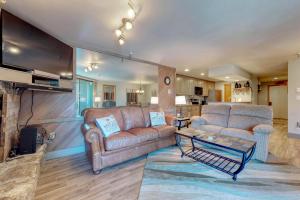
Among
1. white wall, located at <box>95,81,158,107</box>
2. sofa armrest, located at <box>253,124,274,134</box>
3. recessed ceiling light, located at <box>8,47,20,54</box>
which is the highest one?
recessed ceiling light, located at <box>8,47,20,54</box>

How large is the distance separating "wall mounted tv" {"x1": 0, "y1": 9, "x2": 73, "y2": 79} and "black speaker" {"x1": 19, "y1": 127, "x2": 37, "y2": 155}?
35.2 inches

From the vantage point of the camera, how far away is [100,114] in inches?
114

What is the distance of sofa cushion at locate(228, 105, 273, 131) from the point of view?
304cm

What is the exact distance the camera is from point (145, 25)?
7.42 ft

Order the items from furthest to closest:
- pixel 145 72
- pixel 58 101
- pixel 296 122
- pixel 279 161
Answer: pixel 145 72 → pixel 296 122 → pixel 58 101 → pixel 279 161

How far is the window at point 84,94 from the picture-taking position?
3.24m

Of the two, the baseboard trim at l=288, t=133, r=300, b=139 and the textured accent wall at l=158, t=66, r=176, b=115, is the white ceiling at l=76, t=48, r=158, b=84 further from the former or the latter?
the baseboard trim at l=288, t=133, r=300, b=139

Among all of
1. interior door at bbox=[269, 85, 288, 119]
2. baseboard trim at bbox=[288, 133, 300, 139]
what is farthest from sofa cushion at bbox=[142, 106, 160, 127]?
interior door at bbox=[269, 85, 288, 119]

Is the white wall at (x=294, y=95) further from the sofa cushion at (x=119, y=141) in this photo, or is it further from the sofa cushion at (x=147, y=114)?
the sofa cushion at (x=119, y=141)

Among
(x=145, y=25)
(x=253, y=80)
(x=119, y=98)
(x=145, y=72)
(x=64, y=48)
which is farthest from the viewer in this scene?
(x=253, y=80)

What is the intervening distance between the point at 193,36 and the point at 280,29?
1.35m

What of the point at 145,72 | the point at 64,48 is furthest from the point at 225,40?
the point at 64,48

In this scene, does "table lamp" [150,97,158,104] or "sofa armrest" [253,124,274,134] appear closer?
"sofa armrest" [253,124,274,134]

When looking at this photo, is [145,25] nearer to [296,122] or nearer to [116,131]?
[116,131]
